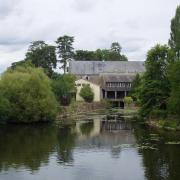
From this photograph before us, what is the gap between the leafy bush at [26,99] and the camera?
249 ft

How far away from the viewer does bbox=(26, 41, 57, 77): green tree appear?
126 m

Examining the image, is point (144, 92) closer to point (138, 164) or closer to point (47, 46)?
point (138, 164)

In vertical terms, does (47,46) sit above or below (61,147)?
above

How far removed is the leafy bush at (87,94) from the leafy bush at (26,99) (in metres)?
35.1

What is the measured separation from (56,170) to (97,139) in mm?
19201

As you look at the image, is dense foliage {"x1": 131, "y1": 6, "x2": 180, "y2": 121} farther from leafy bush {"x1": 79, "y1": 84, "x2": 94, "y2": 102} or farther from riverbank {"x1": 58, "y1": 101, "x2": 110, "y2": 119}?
leafy bush {"x1": 79, "y1": 84, "x2": 94, "y2": 102}

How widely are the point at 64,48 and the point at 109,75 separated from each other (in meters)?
19.5

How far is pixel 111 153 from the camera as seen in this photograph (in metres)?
46.7

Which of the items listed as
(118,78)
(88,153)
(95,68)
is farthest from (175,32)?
(95,68)

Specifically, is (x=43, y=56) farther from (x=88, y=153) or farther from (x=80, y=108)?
(x=88, y=153)

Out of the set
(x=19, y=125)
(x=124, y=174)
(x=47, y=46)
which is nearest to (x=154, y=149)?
(x=124, y=174)

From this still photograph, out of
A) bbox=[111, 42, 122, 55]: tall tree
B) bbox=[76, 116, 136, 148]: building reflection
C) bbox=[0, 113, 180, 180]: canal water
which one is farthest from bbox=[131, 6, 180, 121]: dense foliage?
bbox=[111, 42, 122, 55]: tall tree

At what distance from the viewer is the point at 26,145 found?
5250cm

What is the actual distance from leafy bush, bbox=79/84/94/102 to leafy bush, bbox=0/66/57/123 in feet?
115
